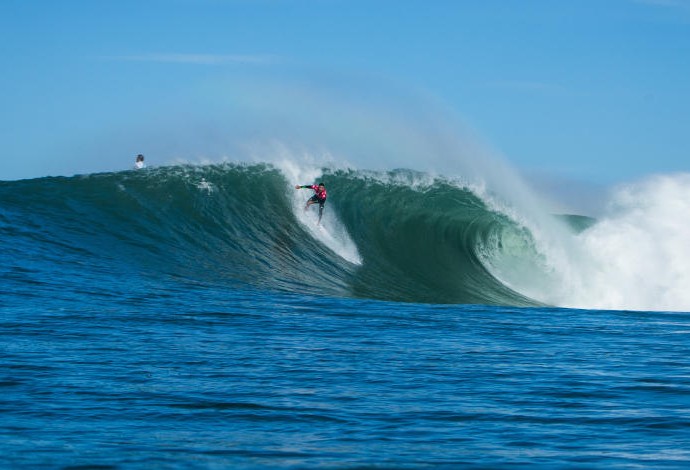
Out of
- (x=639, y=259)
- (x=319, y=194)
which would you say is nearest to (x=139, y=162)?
(x=319, y=194)

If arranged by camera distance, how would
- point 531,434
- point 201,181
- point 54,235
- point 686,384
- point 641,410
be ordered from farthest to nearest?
point 201,181
point 54,235
point 686,384
point 641,410
point 531,434

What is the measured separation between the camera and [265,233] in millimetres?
18750

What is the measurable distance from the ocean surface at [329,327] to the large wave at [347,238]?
7 centimetres

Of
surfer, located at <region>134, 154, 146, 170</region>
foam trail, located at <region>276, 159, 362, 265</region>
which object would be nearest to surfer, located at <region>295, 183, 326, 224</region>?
foam trail, located at <region>276, 159, 362, 265</region>

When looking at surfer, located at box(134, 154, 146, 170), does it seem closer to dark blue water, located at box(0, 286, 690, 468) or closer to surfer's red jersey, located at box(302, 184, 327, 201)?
surfer's red jersey, located at box(302, 184, 327, 201)

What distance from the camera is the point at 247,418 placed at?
254 inches

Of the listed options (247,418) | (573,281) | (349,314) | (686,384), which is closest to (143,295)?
(349,314)

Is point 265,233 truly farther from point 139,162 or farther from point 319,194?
point 139,162

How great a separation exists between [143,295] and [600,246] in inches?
482

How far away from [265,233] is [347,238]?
6.41ft

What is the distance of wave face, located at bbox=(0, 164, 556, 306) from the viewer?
49.8 feet

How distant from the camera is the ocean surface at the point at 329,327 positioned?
5.94m

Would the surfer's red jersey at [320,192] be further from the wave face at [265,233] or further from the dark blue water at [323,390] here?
the dark blue water at [323,390]

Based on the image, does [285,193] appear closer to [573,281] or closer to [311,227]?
[311,227]
